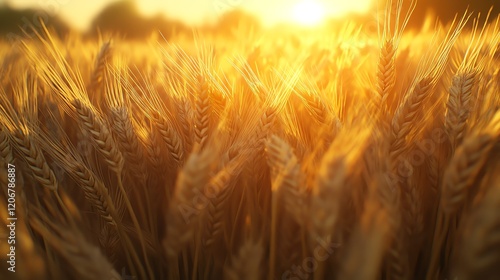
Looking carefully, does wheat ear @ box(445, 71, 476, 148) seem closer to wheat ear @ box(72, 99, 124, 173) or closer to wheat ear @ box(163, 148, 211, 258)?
wheat ear @ box(163, 148, 211, 258)

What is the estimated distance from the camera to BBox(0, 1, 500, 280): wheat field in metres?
0.69

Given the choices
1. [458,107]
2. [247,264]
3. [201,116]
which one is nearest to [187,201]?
[247,264]

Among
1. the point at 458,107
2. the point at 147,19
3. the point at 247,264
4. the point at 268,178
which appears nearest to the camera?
the point at 247,264

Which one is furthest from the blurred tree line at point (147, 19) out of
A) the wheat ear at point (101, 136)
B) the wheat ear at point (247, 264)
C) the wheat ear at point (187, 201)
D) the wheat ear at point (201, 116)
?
the wheat ear at point (247, 264)

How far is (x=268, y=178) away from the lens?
3.37ft

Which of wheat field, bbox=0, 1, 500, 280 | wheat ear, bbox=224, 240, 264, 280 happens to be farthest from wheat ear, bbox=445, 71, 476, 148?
wheat ear, bbox=224, 240, 264, 280

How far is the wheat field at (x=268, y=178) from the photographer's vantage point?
2.25 feet

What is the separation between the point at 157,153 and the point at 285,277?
44 centimetres

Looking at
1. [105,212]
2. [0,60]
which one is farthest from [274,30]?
[105,212]

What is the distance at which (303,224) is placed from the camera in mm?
721

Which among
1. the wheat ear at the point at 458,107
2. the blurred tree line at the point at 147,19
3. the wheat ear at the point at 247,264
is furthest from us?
the blurred tree line at the point at 147,19

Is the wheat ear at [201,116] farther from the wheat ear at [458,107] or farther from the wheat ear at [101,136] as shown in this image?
the wheat ear at [458,107]

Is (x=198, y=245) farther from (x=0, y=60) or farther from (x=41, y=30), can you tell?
(x=0, y=60)

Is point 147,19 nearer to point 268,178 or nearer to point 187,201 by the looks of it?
point 268,178
